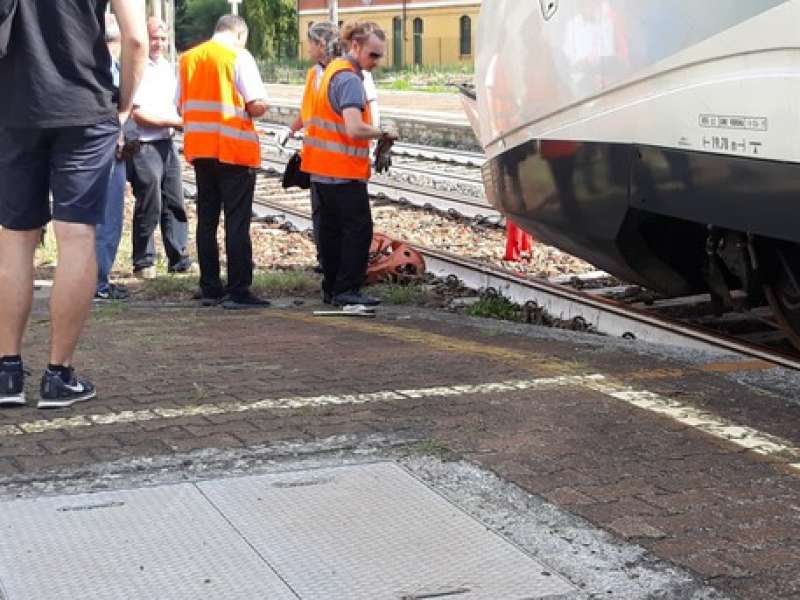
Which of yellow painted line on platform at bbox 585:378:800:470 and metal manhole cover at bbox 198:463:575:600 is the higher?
metal manhole cover at bbox 198:463:575:600

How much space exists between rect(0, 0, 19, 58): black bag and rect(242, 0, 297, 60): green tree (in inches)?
2768

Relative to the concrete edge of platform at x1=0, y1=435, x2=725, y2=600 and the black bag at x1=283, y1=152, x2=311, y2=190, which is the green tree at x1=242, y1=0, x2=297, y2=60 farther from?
the concrete edge of platform at x1=0, y1=435, x2=725, y2=600

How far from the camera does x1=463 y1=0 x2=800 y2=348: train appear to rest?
182 inches

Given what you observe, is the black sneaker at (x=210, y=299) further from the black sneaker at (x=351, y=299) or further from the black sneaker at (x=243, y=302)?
the black sneaker at (x=351, y=299)

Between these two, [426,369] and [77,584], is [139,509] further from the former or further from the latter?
[426,369]

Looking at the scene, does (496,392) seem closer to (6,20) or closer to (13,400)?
(13,400)

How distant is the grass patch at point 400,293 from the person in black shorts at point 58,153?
356 centimetres

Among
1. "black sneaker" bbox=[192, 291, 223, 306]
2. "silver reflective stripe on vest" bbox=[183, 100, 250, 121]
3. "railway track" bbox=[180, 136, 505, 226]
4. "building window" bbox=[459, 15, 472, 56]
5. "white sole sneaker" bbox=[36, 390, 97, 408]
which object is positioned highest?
"building window" bbox=[459, 15, 472, 56]

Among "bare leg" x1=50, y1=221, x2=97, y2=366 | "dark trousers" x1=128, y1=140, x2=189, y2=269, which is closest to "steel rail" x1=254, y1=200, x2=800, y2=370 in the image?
"dark trousers" x1=128, y1=140, x2=189, y2=269

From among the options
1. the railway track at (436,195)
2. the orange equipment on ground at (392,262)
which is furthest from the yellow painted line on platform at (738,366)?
the railway track at (436,195)

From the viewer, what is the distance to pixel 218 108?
26.0 ft

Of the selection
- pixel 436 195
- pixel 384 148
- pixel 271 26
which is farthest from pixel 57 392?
pixel 271 26

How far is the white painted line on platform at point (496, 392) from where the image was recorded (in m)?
4.59

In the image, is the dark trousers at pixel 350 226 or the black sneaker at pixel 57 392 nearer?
the black sneaker at pixel 57 392
